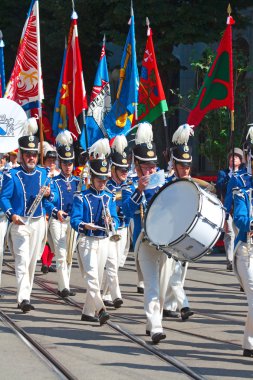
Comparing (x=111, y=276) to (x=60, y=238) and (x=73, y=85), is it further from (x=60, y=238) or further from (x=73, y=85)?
(x=73, y=85)

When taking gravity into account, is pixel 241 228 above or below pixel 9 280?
above

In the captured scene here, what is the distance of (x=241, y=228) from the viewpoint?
9812mm

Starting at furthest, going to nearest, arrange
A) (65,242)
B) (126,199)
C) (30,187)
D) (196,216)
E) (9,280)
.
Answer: (9,280) → (65,242) → (30,187) → (126,199) → (196,216)

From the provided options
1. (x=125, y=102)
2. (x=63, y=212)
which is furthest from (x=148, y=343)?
(x=125, y=102)

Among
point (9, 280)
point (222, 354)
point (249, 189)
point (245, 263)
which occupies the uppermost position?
point (249, 189)

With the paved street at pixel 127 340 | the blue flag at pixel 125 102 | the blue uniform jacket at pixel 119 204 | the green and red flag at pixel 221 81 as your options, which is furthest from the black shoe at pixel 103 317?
the blue flag at pixel 125 102

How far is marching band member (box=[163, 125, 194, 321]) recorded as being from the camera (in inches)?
450

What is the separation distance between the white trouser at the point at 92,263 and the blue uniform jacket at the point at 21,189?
1176 millimetres

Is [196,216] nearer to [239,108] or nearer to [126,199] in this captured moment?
[126,199]

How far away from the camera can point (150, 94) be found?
18984mm

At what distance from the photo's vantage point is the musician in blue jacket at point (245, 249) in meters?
9.68

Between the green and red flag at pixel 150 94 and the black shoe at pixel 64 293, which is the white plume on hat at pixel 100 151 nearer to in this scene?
the black shoe at pixel 64 293

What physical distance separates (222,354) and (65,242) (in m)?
5.24

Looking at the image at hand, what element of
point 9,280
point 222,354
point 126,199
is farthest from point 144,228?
point 9,280
